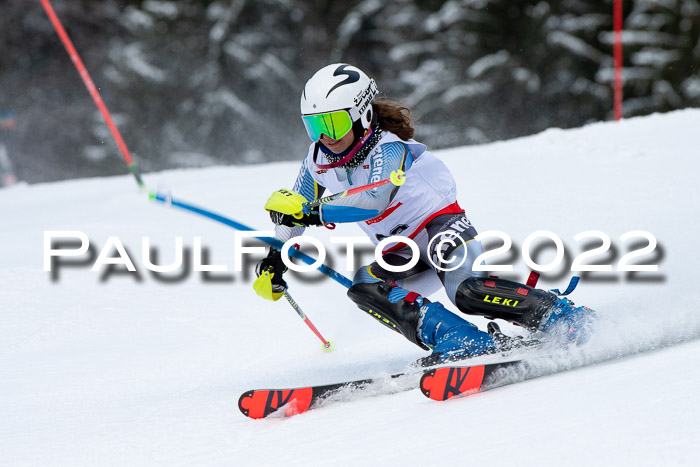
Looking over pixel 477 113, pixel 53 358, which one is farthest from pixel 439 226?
pixel 477 113

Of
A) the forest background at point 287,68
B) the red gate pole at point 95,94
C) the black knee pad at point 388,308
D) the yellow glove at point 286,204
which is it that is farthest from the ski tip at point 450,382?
the forest background at point 287,68

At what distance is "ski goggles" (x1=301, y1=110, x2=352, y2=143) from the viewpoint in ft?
10.4

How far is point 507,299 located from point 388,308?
1.70 ft

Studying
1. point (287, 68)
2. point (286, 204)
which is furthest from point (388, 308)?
point (287, 68)

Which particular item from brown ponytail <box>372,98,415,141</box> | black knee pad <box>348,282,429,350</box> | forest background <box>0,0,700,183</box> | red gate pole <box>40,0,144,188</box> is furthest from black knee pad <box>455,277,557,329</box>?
forest background <box>0,0,700,183</box>

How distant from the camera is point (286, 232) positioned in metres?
3.69

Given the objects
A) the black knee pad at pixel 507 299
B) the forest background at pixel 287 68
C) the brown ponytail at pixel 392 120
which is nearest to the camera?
the black knee pad at pixel 507 299

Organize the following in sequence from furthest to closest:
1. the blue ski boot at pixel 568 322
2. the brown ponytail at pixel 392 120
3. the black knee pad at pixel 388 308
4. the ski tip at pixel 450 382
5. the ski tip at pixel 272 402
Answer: the brown ponytail at pixel 392 120 < the black knee pad at pixel 388 308 < the blue ski boot at pixel 568 322 < the ski tip at pixel 272 402 < the ski tip at pixel 450 382

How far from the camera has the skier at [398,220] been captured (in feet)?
10.2

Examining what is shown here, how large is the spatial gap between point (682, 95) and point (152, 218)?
12815 millimetres

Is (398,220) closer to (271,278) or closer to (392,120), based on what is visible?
(392,120)

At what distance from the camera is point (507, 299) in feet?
10.3

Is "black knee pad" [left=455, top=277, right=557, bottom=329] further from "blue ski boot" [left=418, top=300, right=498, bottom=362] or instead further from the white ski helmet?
the white ski helmet

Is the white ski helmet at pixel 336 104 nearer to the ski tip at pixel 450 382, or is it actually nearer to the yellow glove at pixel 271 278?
the yellow glove at pixel 271 278
